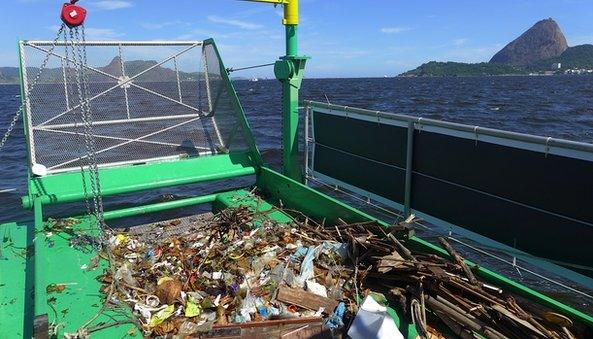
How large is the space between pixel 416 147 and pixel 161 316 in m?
3.61

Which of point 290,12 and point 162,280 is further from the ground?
point 290,12

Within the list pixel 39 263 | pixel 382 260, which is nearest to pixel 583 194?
pixel 382 260

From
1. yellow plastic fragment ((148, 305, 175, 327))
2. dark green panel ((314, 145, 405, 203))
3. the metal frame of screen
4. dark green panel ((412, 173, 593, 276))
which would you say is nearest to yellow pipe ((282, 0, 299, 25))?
the metal frame of screen

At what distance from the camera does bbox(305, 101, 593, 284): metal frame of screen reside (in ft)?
14.3

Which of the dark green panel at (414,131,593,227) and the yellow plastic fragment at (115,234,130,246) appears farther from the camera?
the yellow plastic fragment at (115,234,130,246)

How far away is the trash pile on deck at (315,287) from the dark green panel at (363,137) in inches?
52.4

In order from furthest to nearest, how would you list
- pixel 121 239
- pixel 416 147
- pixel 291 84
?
1. pixel 291 84
2. pixel 121 239
3. pixel 416 147

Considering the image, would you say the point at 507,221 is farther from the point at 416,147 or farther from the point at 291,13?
the point at 291,13

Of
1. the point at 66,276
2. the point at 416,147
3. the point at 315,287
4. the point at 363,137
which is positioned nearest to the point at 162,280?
the point at 66,276

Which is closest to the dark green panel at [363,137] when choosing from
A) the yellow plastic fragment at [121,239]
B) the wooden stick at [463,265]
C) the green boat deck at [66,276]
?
the green boat deck at [66,276]

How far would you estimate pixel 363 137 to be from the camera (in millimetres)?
6949

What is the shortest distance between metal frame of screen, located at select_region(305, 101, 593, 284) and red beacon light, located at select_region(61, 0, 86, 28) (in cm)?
381

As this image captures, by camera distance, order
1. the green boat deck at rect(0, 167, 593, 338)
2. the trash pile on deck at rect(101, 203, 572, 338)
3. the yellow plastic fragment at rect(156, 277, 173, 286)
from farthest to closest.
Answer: the yellow plastic fragment at rect(156, 277, 173, 286) → the green boat deck at rect(0, 167, 593, 338) → the trash pile on deck at rect(101, 203, 572, 338)

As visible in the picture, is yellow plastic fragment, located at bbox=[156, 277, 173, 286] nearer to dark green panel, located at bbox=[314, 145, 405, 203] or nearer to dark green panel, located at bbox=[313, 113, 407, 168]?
dark green panel, located at bbox=[314, 145, 405, 203]
